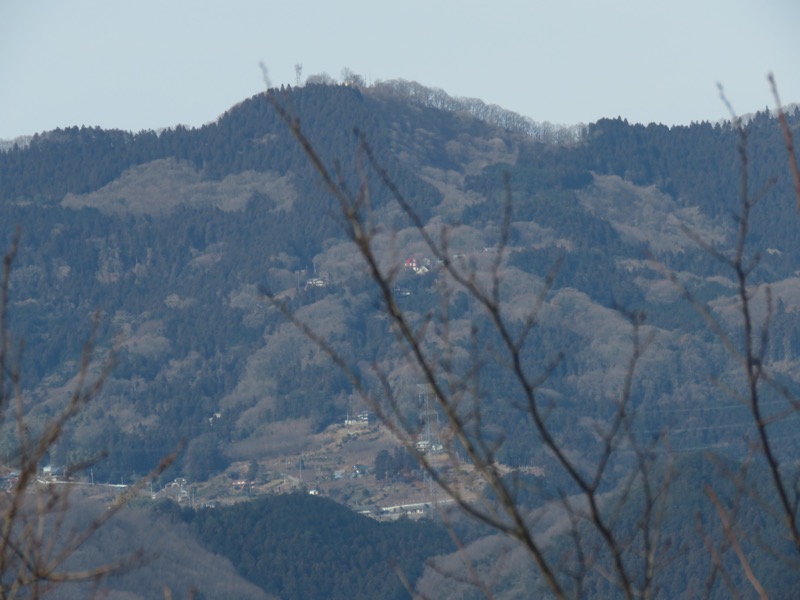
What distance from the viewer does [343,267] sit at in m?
79.1

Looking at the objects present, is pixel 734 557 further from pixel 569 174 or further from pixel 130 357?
pixel 569 174

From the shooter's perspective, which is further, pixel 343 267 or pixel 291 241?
pixel 291 241

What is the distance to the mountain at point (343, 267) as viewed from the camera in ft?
204

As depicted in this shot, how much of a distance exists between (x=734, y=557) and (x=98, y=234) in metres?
59.9

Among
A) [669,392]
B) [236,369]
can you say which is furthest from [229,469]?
[669,392]

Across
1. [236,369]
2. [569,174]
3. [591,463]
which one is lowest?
[591,463]

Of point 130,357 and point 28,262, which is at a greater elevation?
point 28,262

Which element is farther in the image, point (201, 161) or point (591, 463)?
point (201, 161)

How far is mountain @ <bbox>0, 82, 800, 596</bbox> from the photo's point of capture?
204ft

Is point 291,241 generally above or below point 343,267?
above

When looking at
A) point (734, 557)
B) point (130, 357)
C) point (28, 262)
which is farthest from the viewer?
point (28, 262)

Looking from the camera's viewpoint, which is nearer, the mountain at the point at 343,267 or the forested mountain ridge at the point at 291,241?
the mountain at the point at 343,267

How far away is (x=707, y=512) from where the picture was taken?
31266 mm

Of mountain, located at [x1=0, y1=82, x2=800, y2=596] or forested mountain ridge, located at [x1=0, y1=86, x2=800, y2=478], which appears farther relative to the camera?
forested mountain ridge, located at [x1=0, y1=86, x2=800, y2=478]
